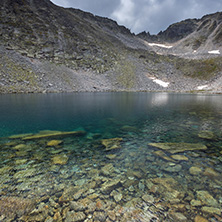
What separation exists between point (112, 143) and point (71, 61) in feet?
248

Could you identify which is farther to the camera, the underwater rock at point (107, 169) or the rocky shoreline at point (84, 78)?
the rocky shoreline at point (84, 78)

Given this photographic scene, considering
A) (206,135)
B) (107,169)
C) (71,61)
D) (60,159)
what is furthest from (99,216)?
(71,61)

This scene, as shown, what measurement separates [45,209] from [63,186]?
3.31 ft

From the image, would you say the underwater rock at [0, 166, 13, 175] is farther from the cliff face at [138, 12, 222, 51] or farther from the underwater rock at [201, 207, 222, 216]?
the cliff face at [138, 12, 222, 51]

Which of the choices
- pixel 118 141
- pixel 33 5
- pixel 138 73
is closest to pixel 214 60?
pixel 138 73

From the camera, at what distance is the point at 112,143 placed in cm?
892

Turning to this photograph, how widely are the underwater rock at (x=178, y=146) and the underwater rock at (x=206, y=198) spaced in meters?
3.04

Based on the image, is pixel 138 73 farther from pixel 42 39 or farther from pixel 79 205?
pixel 79 205

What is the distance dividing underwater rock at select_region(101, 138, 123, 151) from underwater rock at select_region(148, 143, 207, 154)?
6.97ft

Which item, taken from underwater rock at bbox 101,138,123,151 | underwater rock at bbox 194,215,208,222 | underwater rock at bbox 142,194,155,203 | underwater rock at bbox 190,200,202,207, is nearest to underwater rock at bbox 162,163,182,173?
underwater rock at bbox 190,200,202,207

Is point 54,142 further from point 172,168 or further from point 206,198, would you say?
point 206,198

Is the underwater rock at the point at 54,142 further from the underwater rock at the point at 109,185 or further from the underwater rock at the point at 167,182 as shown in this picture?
the underwater rock at the point at 167,182

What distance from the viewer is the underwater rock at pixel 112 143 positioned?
827 cm

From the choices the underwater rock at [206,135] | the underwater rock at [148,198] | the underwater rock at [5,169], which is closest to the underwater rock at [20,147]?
the underwater rock at [5,169]
